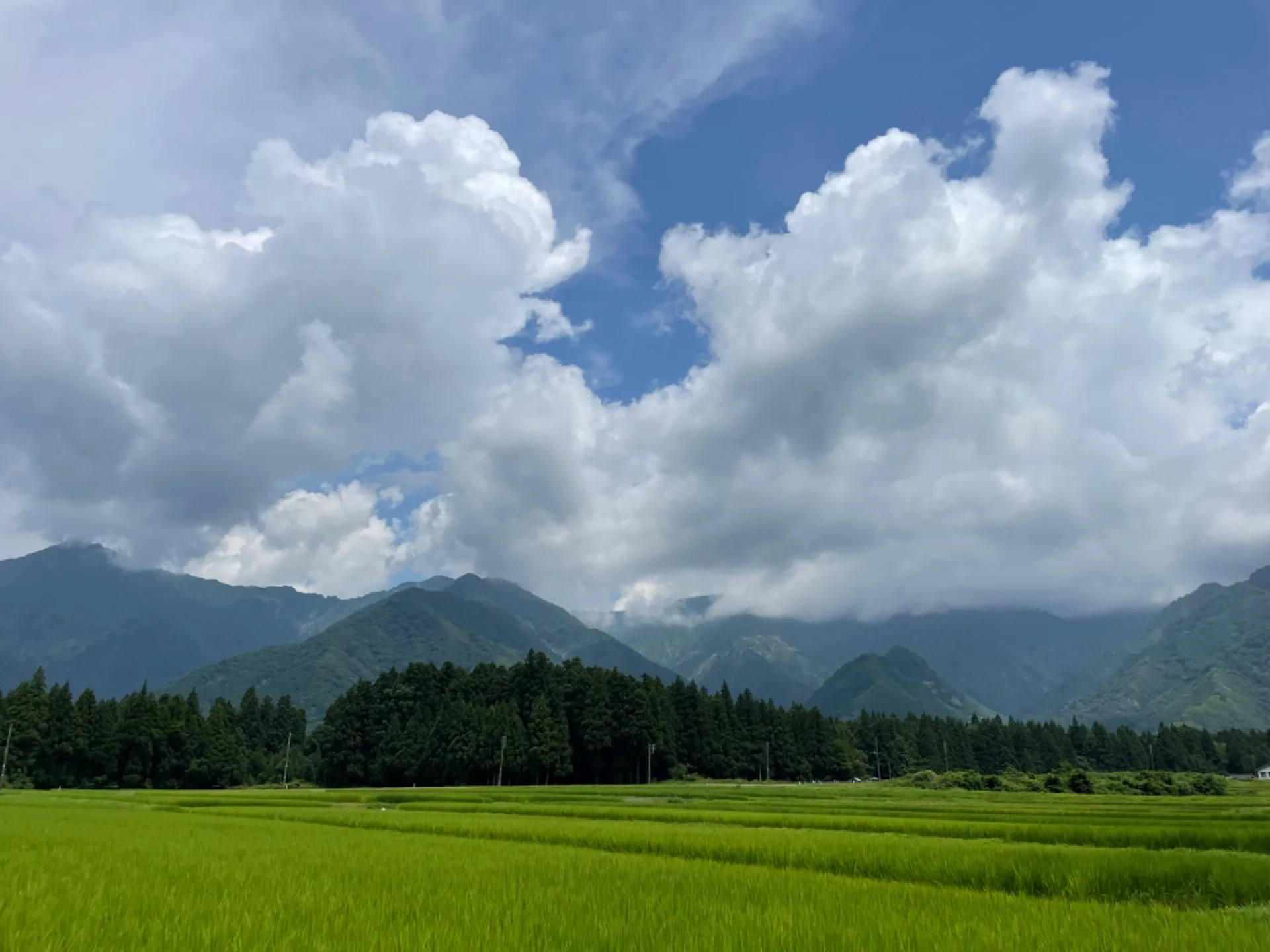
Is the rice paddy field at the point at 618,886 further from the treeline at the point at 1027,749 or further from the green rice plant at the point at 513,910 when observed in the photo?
the treeline at the point at 1027,749

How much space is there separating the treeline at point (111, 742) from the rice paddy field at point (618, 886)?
78149mm

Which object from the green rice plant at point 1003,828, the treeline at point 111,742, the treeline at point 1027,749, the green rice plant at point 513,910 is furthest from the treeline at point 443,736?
the green rice plant at point 513,910

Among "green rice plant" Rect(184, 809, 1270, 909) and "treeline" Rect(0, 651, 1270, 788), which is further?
"treeline" Rect(0, 651, 1270, 788)

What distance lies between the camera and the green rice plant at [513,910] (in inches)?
292

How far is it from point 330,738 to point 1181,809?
328ft

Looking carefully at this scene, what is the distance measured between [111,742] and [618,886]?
356 feet

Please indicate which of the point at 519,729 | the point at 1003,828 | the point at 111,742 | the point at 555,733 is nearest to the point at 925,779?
the point at 555,733

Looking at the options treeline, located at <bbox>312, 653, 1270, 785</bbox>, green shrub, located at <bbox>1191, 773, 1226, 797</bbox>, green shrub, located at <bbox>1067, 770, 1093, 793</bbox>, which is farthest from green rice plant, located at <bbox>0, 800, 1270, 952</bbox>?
green shrub, located at <bbox>1191, 773, 1226, 797</bbox>

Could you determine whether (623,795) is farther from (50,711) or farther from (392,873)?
(50,711)

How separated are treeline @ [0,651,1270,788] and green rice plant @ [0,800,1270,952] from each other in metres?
85.1

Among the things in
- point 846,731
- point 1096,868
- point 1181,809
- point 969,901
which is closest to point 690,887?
point 969,901

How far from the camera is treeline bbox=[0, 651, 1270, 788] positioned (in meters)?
93.7

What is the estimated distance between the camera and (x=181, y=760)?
97.1 m

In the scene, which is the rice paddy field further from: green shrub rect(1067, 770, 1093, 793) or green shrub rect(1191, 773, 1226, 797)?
green shrub rect(1191, 773, 1226, 797)
